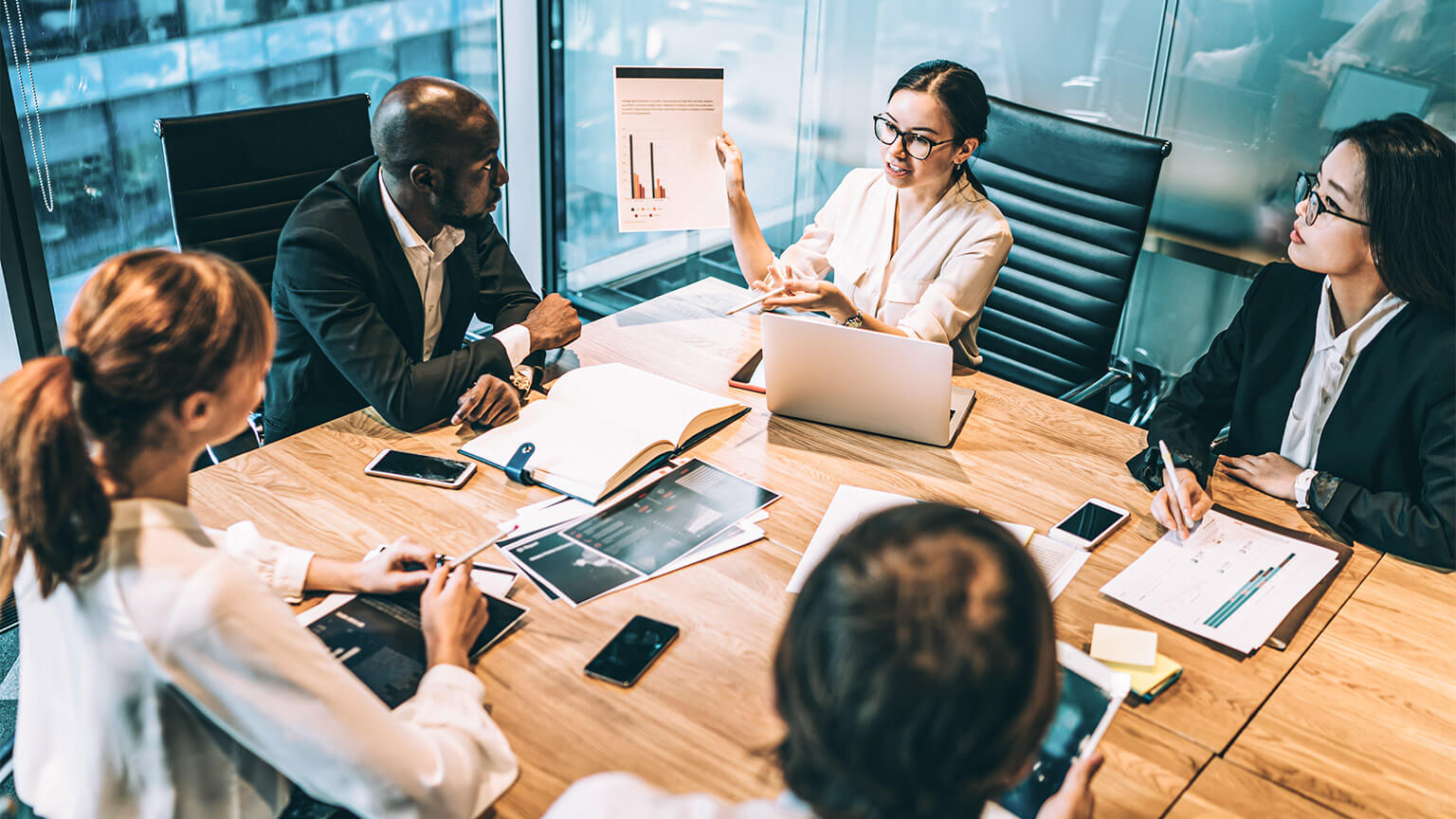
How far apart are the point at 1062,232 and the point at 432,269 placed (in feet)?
4.86

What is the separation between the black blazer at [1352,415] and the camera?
5.62ft

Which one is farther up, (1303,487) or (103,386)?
(103,386)

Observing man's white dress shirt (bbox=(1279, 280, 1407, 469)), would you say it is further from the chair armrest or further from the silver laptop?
the silver laptop

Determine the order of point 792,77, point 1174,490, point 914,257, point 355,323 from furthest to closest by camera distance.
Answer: point 792,77, point 914,257, point 355,323, point 1174,490

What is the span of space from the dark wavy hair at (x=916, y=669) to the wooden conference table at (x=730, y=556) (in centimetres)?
14

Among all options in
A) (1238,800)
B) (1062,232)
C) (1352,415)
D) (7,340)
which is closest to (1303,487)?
(1352,415)

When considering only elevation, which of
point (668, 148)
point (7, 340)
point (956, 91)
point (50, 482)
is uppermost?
point (956, 91)

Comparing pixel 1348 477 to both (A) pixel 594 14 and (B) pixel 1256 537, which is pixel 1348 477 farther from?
(A) pixel 594 14

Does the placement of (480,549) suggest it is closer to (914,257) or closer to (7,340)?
(914,257)

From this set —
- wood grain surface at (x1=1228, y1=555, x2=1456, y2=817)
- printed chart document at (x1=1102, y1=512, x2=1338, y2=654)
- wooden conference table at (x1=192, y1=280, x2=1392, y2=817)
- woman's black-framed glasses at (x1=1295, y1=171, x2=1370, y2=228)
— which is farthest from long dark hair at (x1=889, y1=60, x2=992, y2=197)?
wood grain surface at (x1=1228, y1=555, x2=1456, y2=817)

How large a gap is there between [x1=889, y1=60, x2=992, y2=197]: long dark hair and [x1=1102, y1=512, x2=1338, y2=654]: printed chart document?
101cm

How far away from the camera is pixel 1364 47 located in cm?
258

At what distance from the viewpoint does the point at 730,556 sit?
1.62 m

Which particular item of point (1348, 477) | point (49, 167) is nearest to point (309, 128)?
point (49, 167)
